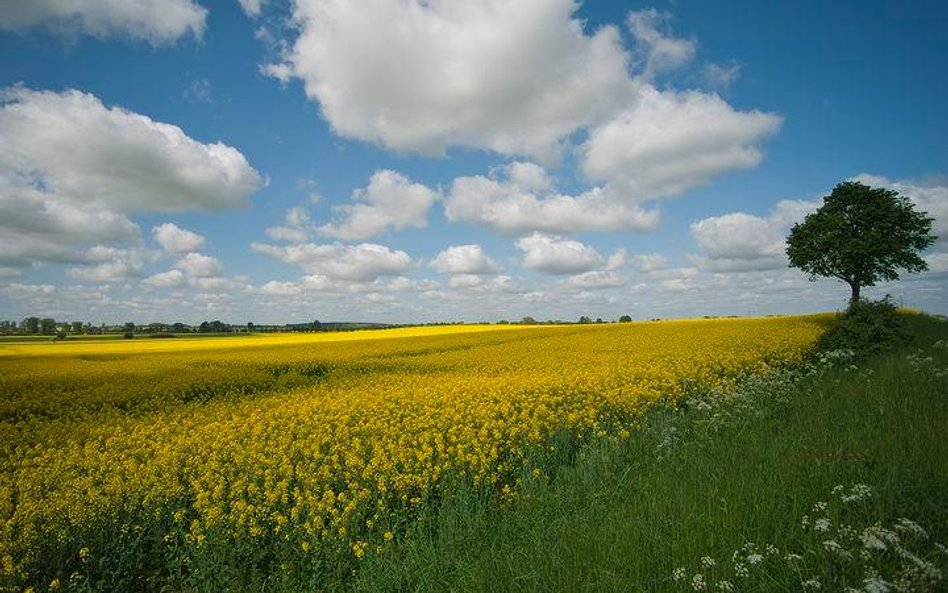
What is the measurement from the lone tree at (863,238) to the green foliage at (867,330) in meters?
20.4

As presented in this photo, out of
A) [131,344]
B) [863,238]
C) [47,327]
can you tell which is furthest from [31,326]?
[863,238]

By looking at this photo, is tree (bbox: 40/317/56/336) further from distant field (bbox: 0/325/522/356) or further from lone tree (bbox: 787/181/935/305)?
lone tree (bbox: 787/181/935/305)

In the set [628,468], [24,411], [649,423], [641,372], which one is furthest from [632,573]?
[24,411]

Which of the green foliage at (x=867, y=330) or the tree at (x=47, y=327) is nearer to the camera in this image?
the green foliage at (x=867, y=330)

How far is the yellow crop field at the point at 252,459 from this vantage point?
592 centimetres

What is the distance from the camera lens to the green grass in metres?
3.95

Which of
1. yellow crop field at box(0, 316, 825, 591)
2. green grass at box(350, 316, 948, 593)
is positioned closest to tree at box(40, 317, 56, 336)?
yellow crop field at box(0, 316, 825, 591)

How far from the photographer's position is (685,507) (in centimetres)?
470

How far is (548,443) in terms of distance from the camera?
866cm

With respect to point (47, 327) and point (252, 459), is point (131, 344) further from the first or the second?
point (252, 459)

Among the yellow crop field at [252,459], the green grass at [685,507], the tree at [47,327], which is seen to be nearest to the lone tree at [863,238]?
the yellow crop field at [252,459]

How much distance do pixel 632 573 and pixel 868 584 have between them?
154 cm

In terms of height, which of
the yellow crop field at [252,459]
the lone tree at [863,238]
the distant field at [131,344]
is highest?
the lone tree at [863,238]

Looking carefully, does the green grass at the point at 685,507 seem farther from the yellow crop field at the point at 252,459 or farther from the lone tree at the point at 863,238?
the lone tree at the point at 863,238
